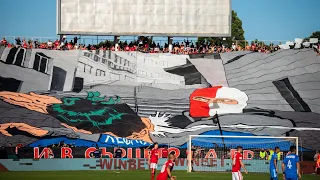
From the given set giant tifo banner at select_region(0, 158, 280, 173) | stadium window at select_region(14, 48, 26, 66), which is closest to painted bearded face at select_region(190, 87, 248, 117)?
giant tifo banner at select_region(0, 158, 280, 173)

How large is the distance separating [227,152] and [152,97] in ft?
35.9

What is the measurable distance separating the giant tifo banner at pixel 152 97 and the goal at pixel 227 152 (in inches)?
13.3

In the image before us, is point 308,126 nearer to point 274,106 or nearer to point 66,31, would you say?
point 274,106

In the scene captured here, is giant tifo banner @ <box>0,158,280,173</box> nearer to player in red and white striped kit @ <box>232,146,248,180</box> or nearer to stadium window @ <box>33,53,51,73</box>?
stadium window @ <box>33,53,51,73</box>

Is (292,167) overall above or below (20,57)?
below

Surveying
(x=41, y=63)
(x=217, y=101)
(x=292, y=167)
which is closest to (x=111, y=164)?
(x=217, y=101)

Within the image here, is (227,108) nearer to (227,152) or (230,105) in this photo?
(230,105)

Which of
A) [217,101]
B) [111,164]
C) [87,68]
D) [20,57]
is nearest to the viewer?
[111,164]

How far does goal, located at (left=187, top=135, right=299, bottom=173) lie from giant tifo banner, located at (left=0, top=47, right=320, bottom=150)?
0.34 metres

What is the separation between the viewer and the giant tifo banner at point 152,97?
52969 millimetres

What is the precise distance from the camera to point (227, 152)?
1957 inches

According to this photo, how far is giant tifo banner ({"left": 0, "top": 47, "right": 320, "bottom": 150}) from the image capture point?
174 ft

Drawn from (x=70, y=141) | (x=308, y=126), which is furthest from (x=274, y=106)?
(x=70, y=141)

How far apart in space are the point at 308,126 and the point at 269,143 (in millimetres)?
5480
